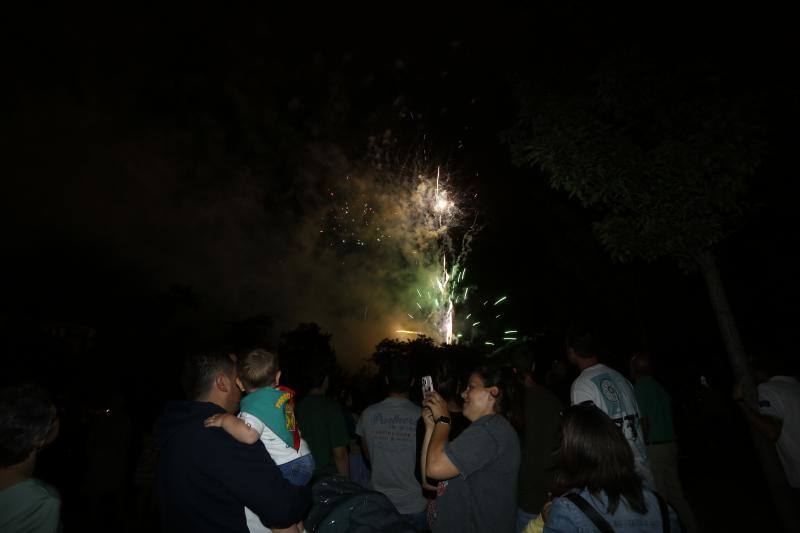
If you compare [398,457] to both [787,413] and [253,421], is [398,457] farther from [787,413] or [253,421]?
[787,413]

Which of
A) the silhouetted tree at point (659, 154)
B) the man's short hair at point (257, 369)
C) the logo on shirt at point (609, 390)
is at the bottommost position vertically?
the logo on shirt at point (609, 390)

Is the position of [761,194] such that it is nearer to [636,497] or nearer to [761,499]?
[761,499]

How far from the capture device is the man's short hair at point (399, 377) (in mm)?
4547

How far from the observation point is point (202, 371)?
2.75 metres

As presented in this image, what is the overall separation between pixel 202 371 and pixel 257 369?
40cm

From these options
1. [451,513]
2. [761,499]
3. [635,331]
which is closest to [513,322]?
[635,331]

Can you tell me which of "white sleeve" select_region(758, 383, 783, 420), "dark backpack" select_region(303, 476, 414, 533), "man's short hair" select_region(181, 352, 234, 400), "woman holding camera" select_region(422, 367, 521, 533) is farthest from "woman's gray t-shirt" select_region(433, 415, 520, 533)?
"white sleeve" select_region(758, 383, 783, 420)

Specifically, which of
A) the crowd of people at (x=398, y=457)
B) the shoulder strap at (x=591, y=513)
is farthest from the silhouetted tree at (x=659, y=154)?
the shoulder strap at (x=591, y=513)

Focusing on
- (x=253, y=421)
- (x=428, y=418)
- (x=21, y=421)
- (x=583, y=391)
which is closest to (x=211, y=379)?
(x=253, y=421)

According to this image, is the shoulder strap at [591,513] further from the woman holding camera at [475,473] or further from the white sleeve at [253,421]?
the white sleeve at [253,421]

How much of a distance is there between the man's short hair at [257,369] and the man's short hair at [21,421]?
41.5 inches

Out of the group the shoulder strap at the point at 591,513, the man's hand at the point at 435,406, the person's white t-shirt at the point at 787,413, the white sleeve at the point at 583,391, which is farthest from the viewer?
the person's white t-shirt at the point at 787,413

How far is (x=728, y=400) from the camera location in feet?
43.7

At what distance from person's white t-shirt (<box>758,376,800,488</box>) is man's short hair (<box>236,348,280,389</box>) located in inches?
192
